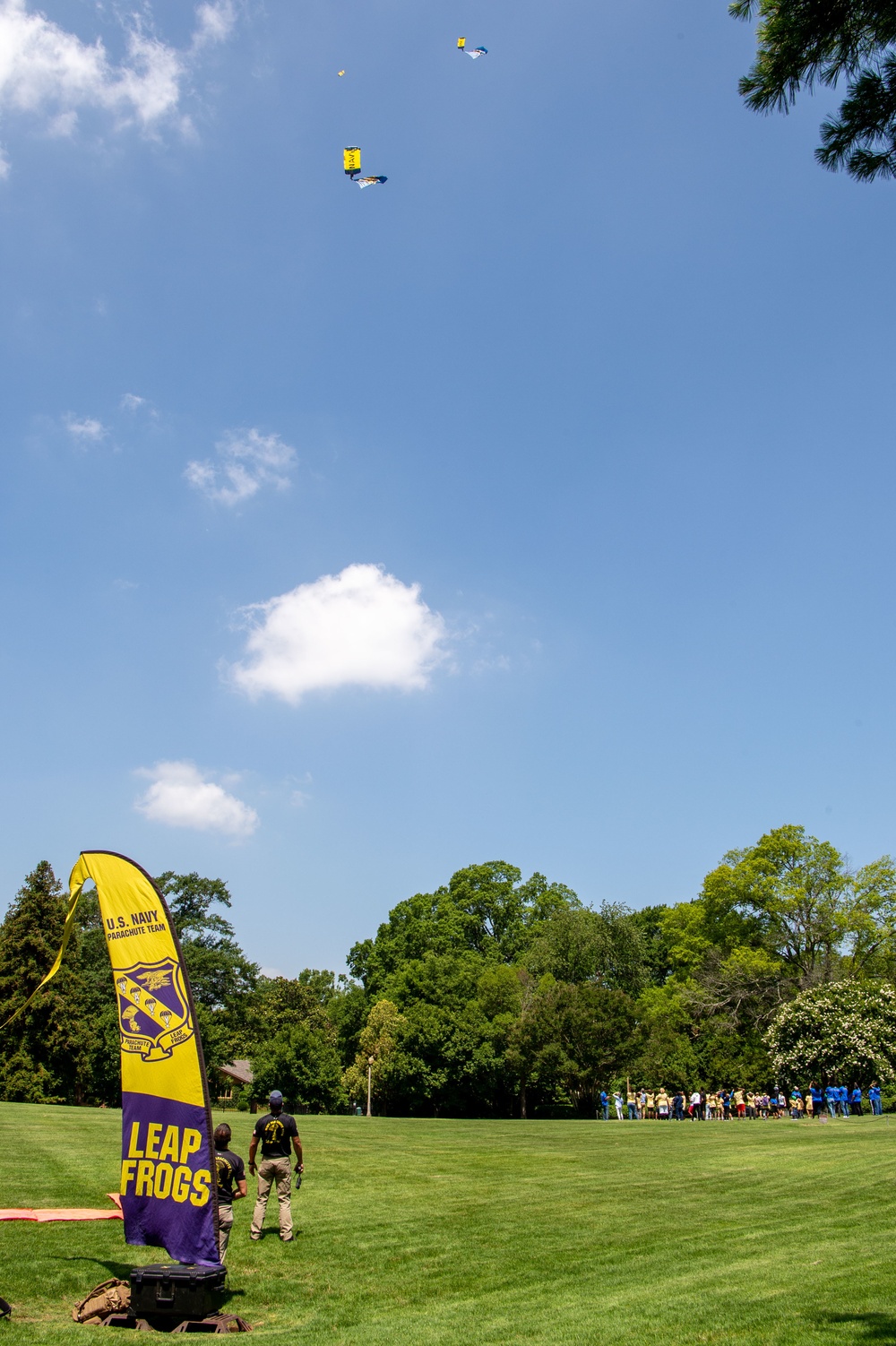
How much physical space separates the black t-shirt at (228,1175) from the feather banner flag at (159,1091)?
4.98 ft

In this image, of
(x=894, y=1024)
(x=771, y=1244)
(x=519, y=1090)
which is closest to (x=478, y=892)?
(x=519, y=1090)

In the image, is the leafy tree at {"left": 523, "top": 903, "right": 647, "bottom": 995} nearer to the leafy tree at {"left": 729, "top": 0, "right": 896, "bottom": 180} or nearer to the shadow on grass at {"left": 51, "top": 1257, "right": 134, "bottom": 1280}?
the shadow on grass at {"left": 51, "top": 1257, "right": 134, "bottom": 1280}

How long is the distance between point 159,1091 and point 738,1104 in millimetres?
41930

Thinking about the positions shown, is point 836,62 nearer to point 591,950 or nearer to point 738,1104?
point 738,1104

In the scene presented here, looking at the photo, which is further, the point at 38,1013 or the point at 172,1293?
the point at 38,1013

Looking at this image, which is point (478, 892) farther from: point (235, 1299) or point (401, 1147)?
point (235, 1299)

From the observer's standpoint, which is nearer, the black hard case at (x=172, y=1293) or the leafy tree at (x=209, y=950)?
the black hard case at (x=172, y=1293)

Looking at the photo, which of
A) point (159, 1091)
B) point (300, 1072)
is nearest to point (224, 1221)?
point (159, 1091)

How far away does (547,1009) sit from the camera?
1907 inches

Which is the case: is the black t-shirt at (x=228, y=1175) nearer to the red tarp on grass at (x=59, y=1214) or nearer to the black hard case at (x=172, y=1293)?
the black hard case at (x=172, y=1293)

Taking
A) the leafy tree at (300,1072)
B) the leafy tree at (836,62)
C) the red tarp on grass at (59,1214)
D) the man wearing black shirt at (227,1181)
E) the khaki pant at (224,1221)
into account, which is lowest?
the leafy tree at (300,1072)

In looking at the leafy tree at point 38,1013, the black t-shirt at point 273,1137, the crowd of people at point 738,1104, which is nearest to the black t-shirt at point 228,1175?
the black t-shirt at point 273,1137

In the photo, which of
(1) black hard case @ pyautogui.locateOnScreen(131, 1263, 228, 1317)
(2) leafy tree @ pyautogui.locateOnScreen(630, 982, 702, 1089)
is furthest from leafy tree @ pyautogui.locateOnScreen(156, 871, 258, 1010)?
(1) black hard case @ pyautogui.locateOnScreen(131, 1263, 228, 1317)

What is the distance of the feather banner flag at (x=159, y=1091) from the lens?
9875 millimetres
